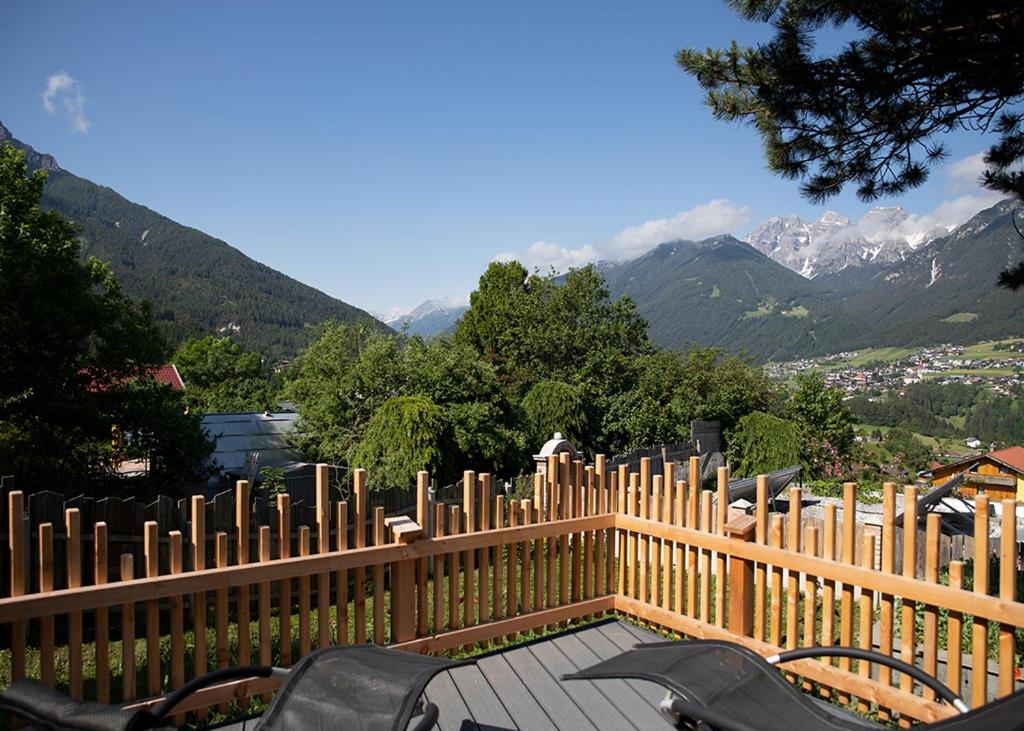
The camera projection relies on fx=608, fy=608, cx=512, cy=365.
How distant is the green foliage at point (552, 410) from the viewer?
15.0 meters

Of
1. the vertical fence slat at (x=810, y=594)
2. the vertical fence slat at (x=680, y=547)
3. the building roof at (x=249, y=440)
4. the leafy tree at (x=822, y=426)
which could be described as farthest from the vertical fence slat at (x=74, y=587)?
the leafy tree at (x=822, y=426)

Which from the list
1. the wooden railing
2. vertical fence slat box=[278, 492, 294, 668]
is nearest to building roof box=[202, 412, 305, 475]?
the wooden railing

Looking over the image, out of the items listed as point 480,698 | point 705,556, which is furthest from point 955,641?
point 480,698

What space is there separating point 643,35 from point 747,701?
14.4 metres

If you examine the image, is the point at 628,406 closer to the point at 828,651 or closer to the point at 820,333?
the point at 828,651

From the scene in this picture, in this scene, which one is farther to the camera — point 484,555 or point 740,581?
point 484,555

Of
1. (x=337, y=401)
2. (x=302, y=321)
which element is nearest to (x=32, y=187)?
(x=337, y=401)

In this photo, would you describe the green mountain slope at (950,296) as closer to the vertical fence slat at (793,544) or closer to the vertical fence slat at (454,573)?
the vertical fence slat at (793,544)

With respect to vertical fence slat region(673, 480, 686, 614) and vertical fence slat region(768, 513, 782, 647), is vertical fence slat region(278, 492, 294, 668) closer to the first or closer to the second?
vertical fence slat region(673, 480, 686, 614)

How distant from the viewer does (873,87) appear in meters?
5.05

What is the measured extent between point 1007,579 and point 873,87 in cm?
411

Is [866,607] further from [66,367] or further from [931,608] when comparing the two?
[66,367]

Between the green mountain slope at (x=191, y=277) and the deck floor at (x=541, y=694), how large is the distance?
228ft

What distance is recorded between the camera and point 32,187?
28.4 feet
